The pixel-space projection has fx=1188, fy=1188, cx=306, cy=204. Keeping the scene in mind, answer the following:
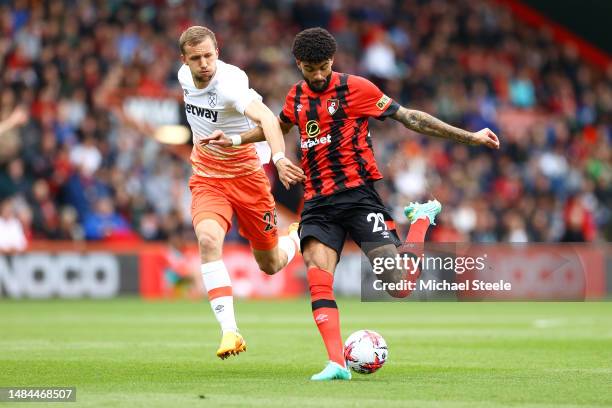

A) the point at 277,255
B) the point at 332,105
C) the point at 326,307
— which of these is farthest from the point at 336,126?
the point at 277,255

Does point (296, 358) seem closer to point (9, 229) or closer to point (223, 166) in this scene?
point (223, 166)

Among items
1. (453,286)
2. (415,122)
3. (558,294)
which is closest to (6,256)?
(558,294)


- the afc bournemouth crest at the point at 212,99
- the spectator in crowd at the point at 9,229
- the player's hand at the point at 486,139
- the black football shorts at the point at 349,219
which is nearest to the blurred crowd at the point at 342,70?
the spectator in crowd at the point at 9,229

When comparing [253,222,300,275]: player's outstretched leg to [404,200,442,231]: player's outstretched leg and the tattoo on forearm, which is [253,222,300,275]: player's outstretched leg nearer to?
[404,200,442,231]: player's outstretched leg

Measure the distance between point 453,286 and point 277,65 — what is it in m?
15.1

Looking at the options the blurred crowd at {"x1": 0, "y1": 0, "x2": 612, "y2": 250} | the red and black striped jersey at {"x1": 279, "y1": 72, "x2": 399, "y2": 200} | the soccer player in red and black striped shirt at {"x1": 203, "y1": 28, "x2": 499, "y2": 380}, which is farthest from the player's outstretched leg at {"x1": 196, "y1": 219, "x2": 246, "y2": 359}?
the blurred crowd at {"x1": 0, "y1": 0, "x2": 612, "y2": 250}

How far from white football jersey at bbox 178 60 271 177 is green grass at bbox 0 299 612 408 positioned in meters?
1.68

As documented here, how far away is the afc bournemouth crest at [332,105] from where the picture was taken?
883 centimetres

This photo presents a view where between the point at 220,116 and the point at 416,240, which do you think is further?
the point at 220,116

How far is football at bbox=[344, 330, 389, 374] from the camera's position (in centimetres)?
877

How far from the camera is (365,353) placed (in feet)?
28.8

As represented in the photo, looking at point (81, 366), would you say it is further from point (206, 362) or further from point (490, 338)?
point (490, 338)

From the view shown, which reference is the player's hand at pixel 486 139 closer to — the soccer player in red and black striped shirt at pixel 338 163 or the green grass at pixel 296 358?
the soccer player in red and black striped shirt at pixel 338 163

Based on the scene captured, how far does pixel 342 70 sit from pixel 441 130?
1840 cm
